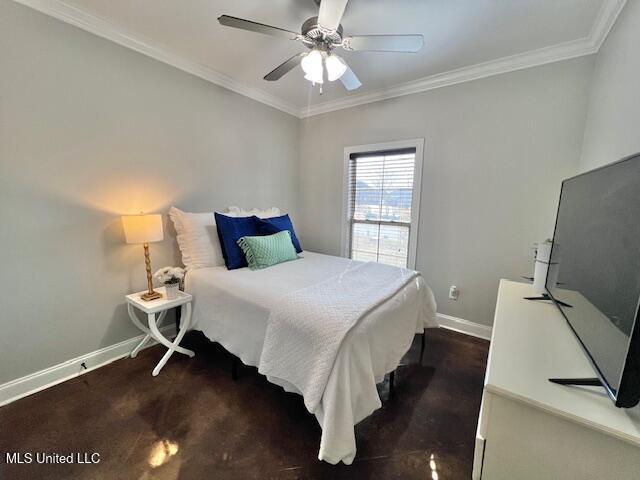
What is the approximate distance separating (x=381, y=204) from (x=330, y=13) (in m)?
2.04

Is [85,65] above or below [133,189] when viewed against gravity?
above

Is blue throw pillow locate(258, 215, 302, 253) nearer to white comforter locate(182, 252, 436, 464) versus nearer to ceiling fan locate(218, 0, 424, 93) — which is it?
white comforter locate(182, 252, 436, 464)

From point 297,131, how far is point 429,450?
3614 millimetres

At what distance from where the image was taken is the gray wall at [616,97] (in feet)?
4.35

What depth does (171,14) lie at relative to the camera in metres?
1.78

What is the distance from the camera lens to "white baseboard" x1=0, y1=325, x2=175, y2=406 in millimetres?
1682

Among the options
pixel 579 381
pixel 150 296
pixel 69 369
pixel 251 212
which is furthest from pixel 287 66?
pixel 69 369

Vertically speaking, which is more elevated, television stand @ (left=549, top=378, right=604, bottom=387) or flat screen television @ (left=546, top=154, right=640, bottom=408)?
flat screen television @ (left=546, top=154, right=640, bottom=408)

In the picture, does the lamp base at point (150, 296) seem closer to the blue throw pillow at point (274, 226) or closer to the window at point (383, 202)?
the blue throw pillow at point (274, 226)

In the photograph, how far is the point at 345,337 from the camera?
1.29m

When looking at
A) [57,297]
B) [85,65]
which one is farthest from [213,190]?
[57,297]

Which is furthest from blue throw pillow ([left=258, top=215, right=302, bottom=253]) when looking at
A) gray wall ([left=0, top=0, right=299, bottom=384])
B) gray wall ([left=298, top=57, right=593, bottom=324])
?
gray wall ([left=298, top=57, right=593, bottom=324])

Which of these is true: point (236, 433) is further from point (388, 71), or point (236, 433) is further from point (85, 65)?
point (388, 71)

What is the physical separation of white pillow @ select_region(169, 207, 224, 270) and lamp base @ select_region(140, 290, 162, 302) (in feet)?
1.04
